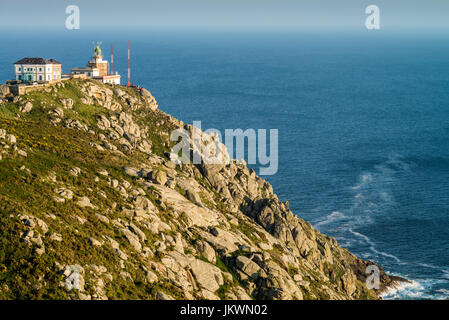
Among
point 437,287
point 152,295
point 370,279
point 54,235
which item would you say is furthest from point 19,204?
point 437,287

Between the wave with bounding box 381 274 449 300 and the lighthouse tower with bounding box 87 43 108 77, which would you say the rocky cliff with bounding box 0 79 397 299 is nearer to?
the wave with bounding box 381 274 449 300

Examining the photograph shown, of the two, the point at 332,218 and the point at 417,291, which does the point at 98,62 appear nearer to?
the point at 332,218

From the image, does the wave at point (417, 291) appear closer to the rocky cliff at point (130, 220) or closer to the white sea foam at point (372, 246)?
the rocky cliff at point (130, 220)

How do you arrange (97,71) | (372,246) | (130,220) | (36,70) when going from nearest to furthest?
1. (130,220)
2. (36,70)
3. (372,246)
4. (97,71)

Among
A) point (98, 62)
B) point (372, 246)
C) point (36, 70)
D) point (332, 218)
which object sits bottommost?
point (372, 246)

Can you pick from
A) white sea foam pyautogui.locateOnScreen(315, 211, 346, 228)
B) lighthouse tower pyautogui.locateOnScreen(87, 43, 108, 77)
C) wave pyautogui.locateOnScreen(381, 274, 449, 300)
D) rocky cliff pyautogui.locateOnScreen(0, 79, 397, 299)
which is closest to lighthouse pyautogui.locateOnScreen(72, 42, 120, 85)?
lighthouse tower pyautogui.locateOnScreen(87, 43, 108, 77)

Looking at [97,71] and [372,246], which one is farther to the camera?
[97,71]

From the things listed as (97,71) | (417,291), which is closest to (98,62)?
(97,71)
